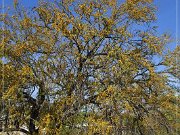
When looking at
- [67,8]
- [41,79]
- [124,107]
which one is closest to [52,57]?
[41,79]

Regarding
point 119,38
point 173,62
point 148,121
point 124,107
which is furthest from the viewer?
point 173,62

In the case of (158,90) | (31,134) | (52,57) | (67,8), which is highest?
(67,8)

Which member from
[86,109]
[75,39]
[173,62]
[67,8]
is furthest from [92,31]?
[173,62]

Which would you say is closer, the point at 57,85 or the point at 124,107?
the point at 124,107

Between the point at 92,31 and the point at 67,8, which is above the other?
the point at 67,8

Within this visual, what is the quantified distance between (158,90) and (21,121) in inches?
159

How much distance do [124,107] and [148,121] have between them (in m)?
1.19

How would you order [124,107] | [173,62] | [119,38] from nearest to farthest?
[124,107] → [119,38] → [173,62]

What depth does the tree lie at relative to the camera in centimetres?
1144

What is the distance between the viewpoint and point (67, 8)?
13102 mm

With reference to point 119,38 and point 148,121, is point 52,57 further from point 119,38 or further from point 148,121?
point 148,121

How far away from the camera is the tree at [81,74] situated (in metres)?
11.4

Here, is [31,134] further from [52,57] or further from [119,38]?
[119,38]

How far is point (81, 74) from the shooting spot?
12023 millimetres
